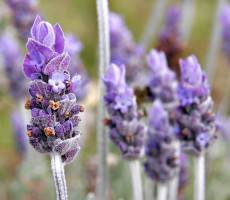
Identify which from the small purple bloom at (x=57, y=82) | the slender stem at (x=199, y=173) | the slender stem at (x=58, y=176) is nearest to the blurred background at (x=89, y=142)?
the slender stem at (x=199, y=173)

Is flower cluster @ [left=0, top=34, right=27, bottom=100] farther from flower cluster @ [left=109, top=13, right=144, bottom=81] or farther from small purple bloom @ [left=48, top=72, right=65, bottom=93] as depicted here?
small purple bloom @ [left=48, top=72, right=65, bottom=93]

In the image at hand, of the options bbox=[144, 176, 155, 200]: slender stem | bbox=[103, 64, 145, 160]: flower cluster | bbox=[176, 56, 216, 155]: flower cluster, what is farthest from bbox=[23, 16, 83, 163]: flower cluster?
bbox=[144, 176, 155, 200]: slender stem

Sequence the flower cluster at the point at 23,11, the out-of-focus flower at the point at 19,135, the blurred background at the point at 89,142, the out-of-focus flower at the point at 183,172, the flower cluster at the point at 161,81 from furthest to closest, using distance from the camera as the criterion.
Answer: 1. the out-of-focus flower at the point at 19,135
2. the blurred background at the point at 89,142
3. the flower cluster at the point at 23,11
4. the out-of-focus flower at the point at 183,172
5. the flower cluster at the point at 161,81

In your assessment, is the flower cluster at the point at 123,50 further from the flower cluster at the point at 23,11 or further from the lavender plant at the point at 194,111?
the lavender plant at the point at 194,111

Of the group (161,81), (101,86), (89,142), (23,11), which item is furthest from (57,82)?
(89,142)

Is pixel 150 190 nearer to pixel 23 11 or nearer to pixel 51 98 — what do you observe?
pixel 23 11

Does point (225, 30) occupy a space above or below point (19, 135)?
above
